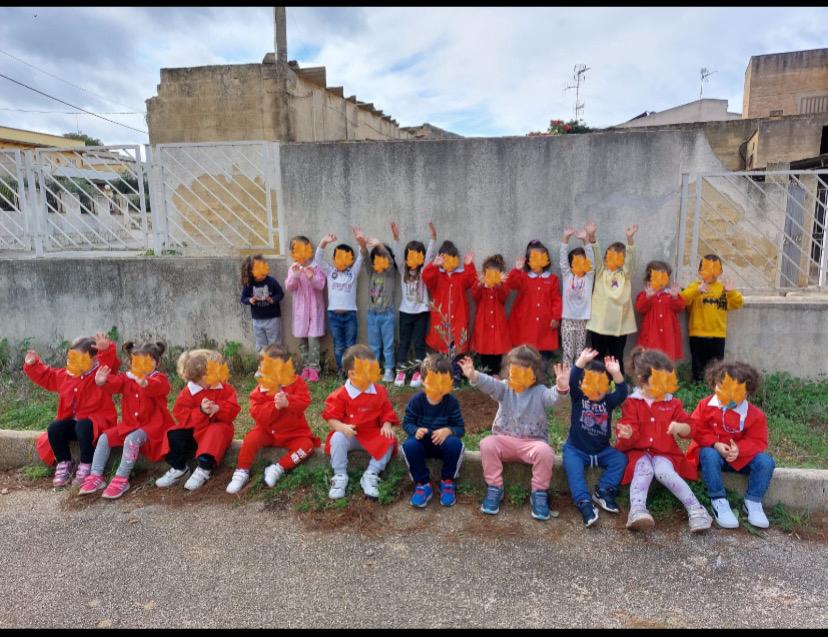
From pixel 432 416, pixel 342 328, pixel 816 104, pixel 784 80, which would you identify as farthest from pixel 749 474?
pixel 784 80

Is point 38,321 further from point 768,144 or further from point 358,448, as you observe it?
point 768,144

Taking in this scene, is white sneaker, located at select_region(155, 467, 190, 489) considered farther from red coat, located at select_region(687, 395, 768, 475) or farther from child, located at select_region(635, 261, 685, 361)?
child, located at select_region(635, 261, 685, 361)

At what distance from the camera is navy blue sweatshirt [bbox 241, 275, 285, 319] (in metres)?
5.61

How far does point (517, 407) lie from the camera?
343 centimetres

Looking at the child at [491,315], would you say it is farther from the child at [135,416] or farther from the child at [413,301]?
the child at [135,416]

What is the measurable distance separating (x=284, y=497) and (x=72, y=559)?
1.14 meters

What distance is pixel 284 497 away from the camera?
3.46 meters

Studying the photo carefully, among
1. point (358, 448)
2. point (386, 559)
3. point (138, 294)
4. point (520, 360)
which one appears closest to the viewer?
point (386, 559)

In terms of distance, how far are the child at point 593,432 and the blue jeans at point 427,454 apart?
0.65m

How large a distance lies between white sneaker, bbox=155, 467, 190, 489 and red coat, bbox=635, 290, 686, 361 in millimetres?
3866

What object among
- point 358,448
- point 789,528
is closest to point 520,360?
point 358,448

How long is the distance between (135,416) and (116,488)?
0.47m

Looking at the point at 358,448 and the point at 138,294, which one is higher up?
the point at 138,294

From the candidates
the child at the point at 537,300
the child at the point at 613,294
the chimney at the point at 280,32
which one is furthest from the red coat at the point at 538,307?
the chimney at the point at 280,32
